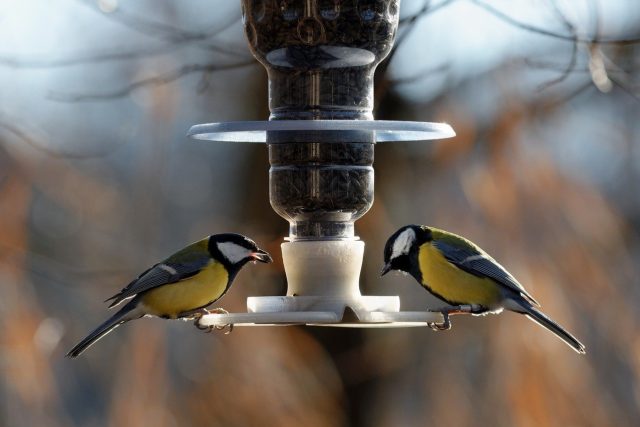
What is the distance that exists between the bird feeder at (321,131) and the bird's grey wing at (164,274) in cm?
40

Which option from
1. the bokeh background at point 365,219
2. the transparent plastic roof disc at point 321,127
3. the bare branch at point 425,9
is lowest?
the bokeh background at point 365,219

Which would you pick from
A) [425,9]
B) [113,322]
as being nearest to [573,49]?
[425,9]

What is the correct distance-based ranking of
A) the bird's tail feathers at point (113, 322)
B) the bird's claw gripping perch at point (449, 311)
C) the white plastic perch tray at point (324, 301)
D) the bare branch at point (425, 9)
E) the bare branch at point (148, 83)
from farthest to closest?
1. the bare branch at point (148, 83)
2. the bare branch at point (425, 9)
3. the bird's tail feathers at point (113, 322)
4. the bird's claw gripping perch at point (449, 311)
5. the white plastic perch tray at point (324, 301)

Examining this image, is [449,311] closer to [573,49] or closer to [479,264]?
[479,264]

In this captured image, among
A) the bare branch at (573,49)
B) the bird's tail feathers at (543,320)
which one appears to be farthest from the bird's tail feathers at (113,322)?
the bare branch at (573,49)

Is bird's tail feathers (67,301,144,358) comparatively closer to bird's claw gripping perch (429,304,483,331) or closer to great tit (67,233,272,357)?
great tit (67,233,272,357)

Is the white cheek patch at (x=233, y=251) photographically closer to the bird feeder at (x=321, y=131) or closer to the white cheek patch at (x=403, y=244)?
the bird feeder at (x=321, y=131)

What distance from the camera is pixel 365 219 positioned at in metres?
6.84

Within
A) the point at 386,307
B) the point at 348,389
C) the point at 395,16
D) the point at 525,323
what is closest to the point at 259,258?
the point at 386,307

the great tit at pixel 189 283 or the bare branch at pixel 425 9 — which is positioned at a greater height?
the bare branch at pixel 425 9

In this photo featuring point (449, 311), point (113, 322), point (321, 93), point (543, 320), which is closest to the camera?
point (449, 311)

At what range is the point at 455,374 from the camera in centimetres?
686

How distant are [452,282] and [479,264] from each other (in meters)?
0.14

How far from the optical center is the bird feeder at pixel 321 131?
15.2 ft
